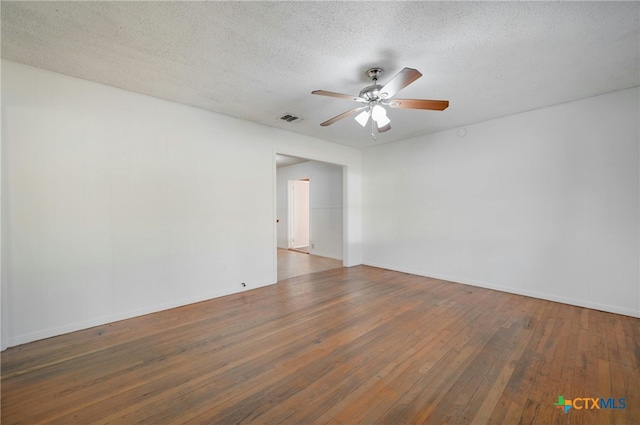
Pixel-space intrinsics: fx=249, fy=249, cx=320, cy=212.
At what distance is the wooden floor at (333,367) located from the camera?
4.98 ft

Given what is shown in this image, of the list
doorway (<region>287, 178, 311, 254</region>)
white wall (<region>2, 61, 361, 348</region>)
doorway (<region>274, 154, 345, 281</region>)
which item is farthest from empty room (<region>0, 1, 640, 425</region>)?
doorway (<region>287, 178, 311, 254</region>)

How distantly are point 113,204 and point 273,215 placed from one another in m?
2.05

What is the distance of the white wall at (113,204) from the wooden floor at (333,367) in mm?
351

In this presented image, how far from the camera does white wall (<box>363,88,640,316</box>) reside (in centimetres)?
291

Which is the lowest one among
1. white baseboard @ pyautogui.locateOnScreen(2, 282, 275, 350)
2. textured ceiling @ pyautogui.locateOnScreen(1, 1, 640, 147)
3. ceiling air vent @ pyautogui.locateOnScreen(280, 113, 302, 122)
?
white baseboard @ pyautogui.locateOnScreen(2, 282, 275, 350)

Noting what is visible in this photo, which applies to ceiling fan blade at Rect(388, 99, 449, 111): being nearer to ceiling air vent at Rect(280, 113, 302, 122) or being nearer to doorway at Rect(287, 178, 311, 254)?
ceiling air vent at Rect(280, 113, 302, 122)

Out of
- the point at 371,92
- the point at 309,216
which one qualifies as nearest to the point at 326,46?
the point at 371,92

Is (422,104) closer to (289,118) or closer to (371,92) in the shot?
(371,92)

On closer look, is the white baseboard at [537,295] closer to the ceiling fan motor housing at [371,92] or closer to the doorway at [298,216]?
the ceiling fan motor housing at [371,92]

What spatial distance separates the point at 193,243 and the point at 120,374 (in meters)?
1.66

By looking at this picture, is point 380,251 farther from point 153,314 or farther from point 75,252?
point 75,252

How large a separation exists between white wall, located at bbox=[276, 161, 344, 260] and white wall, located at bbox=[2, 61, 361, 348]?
2.65 m

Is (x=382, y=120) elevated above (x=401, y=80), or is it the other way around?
(x=401, y=80)

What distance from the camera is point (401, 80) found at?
2004 mm
